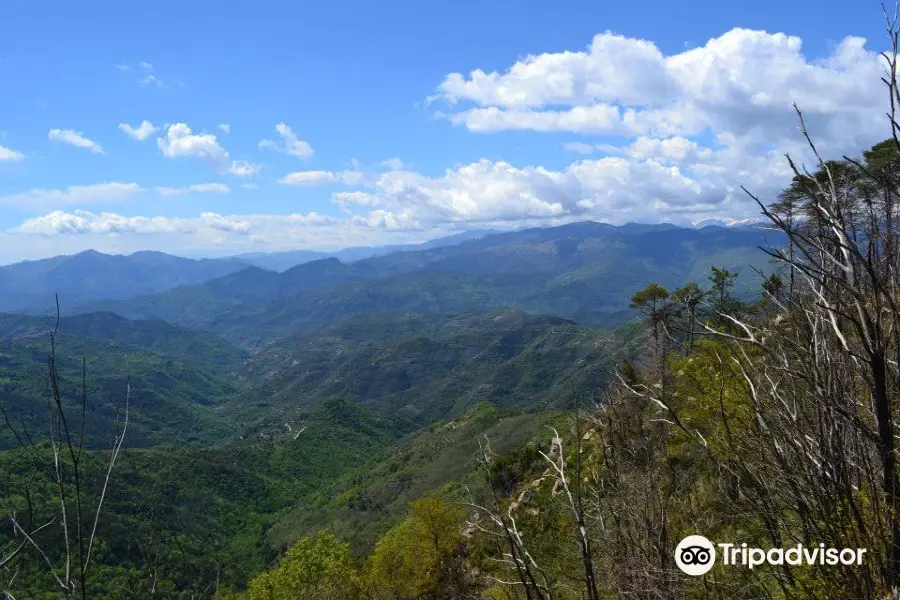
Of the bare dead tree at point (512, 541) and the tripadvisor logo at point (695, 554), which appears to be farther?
the tripadvisor logo at point (695, 554)

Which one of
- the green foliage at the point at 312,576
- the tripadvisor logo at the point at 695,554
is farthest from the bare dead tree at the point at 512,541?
the green foliage at the point at 312,576

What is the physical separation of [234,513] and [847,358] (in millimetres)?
155351

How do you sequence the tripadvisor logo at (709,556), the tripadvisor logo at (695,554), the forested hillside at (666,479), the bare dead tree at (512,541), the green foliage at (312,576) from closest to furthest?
1. the forested hillside at (666,479)
2. the bare dead tree at (512,541)
3. the tripadvisor logo at (709,556)
4. the tripadvisor logo at (695,554)
5. the green foliage at (312,576)

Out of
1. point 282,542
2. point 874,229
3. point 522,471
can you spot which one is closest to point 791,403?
point 874,229

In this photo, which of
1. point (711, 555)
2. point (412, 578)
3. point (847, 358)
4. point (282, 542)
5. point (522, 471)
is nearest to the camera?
point (847, 358)

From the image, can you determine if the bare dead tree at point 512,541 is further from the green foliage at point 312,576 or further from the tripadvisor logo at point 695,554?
the green foliage at point 312,576

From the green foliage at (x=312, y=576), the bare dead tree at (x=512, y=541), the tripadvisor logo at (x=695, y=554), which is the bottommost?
the green foliage at (x=312, y=576)

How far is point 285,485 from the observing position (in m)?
159

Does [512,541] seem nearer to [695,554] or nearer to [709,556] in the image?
[695,554]

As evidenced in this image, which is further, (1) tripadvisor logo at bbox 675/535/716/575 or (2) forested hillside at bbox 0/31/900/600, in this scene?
(1) tripadvisor logo at bbox 675/535/716/575

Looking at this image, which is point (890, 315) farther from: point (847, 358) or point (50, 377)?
point (50, 377)

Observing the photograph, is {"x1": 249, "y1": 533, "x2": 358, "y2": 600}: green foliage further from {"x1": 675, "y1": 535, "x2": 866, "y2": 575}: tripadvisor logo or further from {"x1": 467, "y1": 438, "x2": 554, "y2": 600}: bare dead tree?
{"x1": 467, "y1": 438, "x2": 554, "y2": 600}: bare dead tree

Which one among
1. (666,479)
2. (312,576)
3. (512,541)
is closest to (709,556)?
(512,541)

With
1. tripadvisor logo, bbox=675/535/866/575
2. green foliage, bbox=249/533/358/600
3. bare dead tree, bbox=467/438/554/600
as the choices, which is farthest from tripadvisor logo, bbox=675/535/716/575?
green foliage, bbox=249/533/358/600
